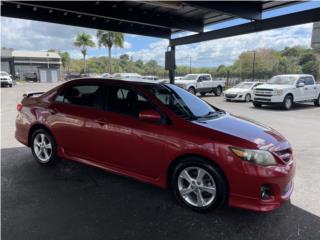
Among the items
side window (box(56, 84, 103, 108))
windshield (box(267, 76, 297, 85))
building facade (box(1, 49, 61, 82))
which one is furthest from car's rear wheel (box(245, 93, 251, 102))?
building facade (box(1, 49, 61, 82))

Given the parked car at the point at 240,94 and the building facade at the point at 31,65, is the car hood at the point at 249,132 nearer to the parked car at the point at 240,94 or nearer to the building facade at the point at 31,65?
the parked car at the point at 240,94

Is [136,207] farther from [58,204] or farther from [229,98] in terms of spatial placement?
[229,98]

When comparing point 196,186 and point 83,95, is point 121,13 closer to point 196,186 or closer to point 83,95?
point 83,95

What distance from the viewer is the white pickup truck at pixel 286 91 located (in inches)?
609

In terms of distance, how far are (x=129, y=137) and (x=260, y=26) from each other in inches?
243

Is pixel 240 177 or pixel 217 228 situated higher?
pixel 240 177

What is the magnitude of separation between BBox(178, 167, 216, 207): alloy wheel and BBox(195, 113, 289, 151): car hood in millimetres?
579

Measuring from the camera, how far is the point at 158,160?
151 inches

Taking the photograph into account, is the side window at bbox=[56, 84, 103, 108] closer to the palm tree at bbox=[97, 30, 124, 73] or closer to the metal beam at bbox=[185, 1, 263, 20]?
the metal beam at bbox=[185, 1, 263, 20]

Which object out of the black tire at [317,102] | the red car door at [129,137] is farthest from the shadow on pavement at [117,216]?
the black tire at [317,102]

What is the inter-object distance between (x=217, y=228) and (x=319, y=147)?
4.87m

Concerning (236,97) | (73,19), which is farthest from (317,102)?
(73,19)

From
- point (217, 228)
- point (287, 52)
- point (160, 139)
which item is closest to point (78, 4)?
point (160, 139)

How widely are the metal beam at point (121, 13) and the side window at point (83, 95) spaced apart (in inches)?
158
